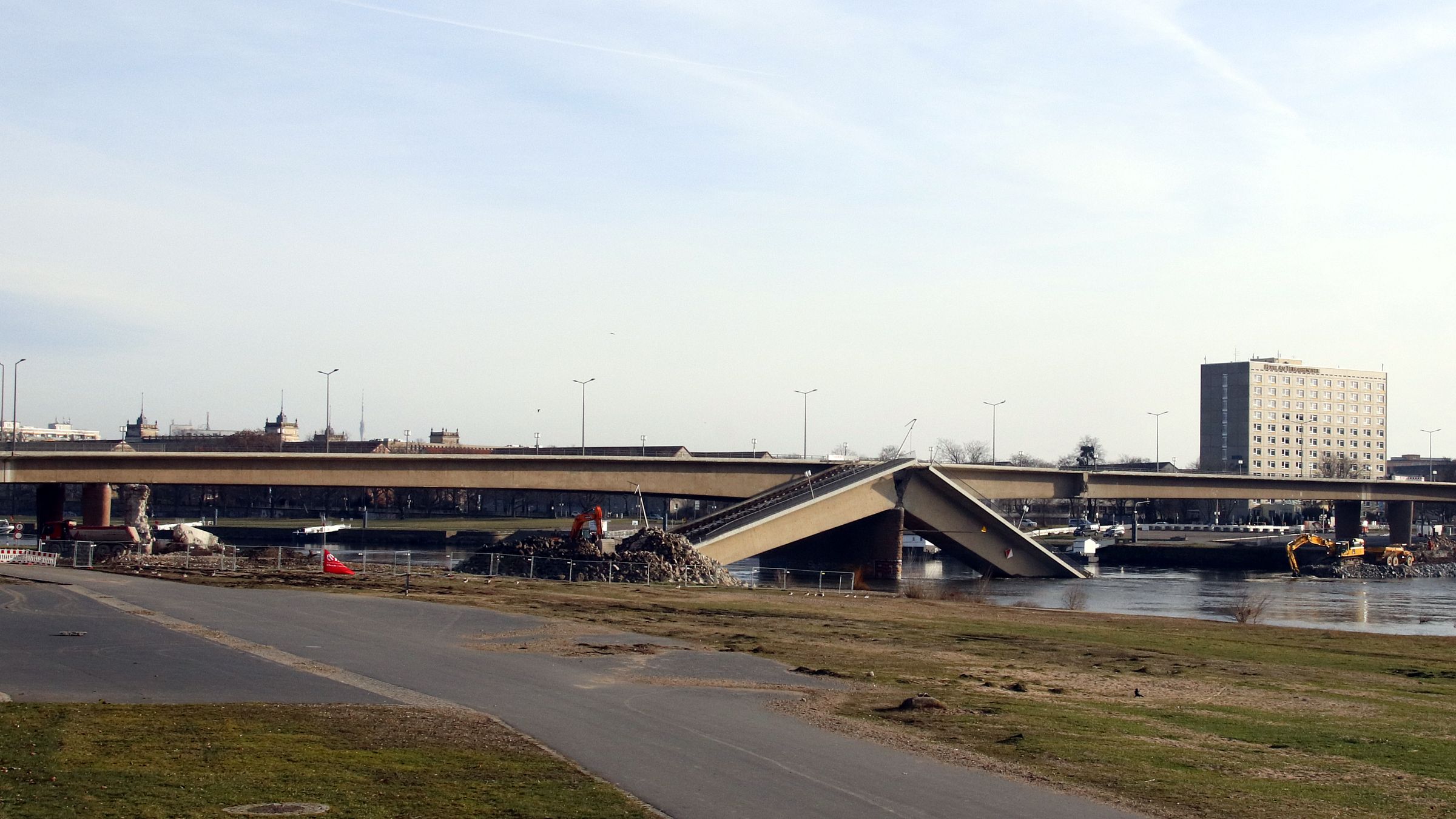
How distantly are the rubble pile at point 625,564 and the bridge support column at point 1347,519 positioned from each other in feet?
288

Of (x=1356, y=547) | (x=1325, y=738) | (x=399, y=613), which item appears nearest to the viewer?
(x=1325, y=738)

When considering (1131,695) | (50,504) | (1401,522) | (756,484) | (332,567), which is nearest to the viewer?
(1131,695)

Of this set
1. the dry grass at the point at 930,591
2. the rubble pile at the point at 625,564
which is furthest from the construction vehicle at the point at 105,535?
the dry grass at the point at 930,591

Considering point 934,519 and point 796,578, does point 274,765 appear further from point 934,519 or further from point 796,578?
point 934,519

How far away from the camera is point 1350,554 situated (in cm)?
11006

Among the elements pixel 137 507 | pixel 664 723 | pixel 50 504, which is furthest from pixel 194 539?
pixel 664 723

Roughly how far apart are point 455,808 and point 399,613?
24.7 metres

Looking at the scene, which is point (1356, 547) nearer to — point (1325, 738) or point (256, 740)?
point (1325, 738)

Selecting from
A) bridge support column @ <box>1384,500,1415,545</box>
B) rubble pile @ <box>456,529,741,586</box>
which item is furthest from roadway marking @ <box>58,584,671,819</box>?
bridge support column @ <box>1384,500,1415,545</box>

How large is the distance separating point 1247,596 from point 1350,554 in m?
40.4

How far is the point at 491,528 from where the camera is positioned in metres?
139

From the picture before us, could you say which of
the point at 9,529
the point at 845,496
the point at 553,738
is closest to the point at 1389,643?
the point at 553,738

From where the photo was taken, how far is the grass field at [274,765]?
1330 cm

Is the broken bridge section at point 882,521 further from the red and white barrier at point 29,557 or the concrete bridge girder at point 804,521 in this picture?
the red and white barrier at point 29,557
